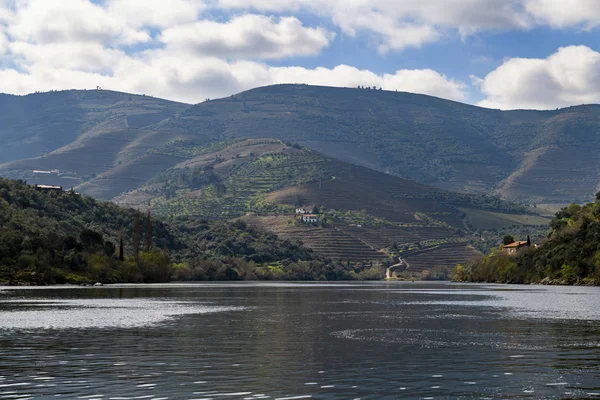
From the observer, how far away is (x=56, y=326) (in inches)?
3044

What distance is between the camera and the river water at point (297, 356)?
41531 millimetres

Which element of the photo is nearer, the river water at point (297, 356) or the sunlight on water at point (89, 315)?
the river water at point (297, 356)

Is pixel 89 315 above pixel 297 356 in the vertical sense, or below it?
above

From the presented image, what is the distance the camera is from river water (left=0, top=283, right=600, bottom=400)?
41531mm

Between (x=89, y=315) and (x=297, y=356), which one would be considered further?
(x=89, y=315)

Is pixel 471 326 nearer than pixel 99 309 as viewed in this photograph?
Yes

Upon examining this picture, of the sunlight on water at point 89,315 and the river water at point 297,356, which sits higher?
the sunlight on water at point 89,315

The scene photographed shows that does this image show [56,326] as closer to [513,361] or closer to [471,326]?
[471,326]

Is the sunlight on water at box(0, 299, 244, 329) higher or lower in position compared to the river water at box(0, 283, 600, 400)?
higher

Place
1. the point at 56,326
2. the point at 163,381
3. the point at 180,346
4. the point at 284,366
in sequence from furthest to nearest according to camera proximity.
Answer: the point at 56,326
the point at 180,346
the point at 284,366
the point at 163,381

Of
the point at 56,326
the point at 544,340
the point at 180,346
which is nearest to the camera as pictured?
the point at 180,346

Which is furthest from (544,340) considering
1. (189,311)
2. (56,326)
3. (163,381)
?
(189,311)

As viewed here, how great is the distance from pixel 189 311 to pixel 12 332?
114 ft

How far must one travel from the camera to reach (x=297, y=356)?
55.0m
